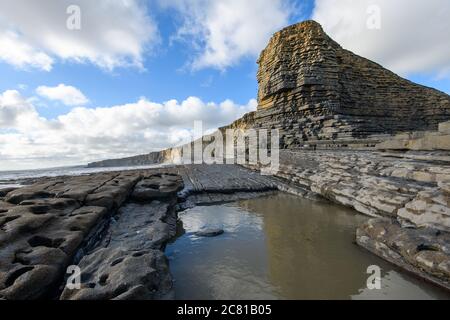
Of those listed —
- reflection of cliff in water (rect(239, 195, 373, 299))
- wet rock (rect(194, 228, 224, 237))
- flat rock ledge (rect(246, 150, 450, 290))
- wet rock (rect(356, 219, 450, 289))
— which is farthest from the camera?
wet rock (rect(194, 228, 224, 237))

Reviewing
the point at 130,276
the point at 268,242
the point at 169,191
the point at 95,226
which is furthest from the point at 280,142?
the point at 130,276

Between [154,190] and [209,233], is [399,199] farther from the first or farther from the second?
[154,190]

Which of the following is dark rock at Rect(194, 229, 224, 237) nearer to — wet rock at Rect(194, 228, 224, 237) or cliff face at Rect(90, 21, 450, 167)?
wet rock at Rect(194, 228, 224, 237)

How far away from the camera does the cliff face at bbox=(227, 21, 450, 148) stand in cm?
2011

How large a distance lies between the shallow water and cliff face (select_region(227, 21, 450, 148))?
12000 mm

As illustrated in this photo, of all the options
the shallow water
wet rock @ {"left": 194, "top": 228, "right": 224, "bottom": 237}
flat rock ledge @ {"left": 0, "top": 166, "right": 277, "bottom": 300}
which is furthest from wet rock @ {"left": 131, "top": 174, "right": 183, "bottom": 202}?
wet rock @ {"left": 194, "top": 228, "right": 224, "bottom": 237}

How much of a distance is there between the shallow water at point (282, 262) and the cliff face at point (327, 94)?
12000 mm

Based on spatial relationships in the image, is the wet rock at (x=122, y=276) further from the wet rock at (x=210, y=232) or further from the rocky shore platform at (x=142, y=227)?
the wet rock at (x=210, y=232)

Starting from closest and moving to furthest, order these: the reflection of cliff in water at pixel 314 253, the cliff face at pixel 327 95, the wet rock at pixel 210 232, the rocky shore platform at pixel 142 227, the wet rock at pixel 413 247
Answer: the rocky shore platform at pixel 142 227 < the wet rock at pixel 413 247 < the reflection of cliff in water at pixel 314 253 < the wet rock at pixel 210 232 < the cliff face at pixel 327 95

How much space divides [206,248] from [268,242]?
1.60 meters

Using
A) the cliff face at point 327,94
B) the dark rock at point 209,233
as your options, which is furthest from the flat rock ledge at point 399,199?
the cliff face at point 327,94

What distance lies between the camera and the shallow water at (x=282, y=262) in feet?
13.1
